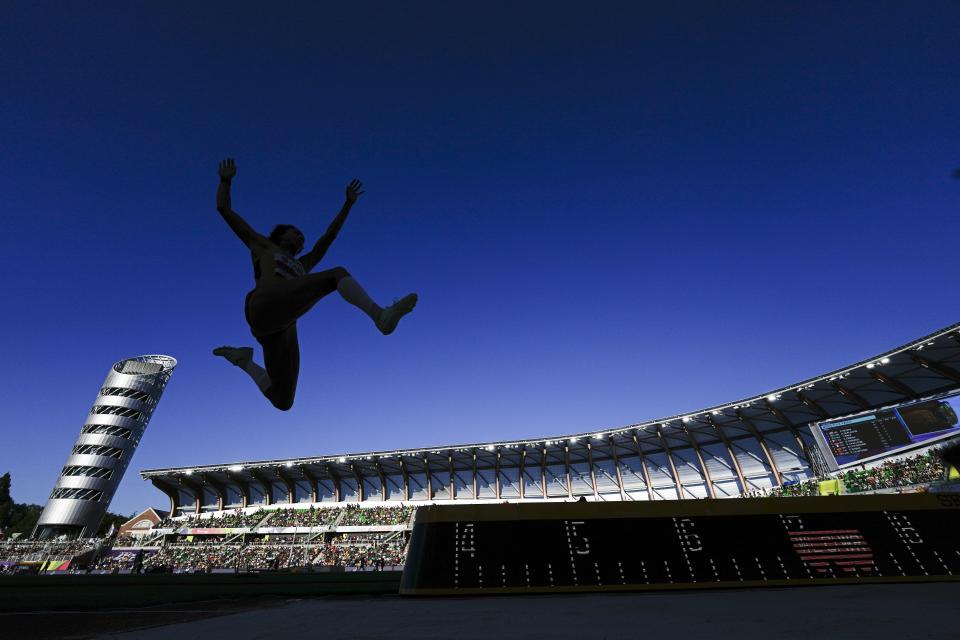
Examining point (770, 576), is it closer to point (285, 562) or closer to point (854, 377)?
point (854, 377)

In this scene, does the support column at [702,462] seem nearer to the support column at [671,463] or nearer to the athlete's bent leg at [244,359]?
the support column at [671,463]

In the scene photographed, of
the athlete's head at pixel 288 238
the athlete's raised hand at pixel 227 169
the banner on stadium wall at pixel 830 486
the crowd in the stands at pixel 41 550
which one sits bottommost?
the athlete's head at pixel 288 238

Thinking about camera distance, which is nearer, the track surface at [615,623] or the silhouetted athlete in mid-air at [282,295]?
the track surface at [615,623]

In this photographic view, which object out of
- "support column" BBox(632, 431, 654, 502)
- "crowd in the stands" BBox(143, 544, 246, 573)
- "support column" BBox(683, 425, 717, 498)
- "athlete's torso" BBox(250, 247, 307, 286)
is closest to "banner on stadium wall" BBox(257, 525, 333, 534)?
"crowd in the stands" BBox(143, 544, 246, 573)

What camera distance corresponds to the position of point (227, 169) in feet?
16.8

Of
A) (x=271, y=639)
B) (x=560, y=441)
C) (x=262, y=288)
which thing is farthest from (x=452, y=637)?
(x=560, y=441)

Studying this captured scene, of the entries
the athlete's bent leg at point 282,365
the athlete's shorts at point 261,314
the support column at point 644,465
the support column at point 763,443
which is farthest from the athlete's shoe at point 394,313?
the support column at point 644,465

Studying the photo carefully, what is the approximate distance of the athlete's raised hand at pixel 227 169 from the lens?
5105mm

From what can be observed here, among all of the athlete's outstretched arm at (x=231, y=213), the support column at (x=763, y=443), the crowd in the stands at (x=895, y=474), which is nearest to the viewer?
the athlete's outstretched arm at (x=231, y=213)

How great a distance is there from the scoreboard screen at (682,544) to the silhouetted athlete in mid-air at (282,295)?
14.2 feet

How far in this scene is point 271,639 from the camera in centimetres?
Result: 310

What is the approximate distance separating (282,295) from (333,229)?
5.98ft

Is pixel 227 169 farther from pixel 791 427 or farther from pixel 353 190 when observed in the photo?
pixel 791 427

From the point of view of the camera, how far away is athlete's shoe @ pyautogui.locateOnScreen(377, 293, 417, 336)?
3.89 metres
